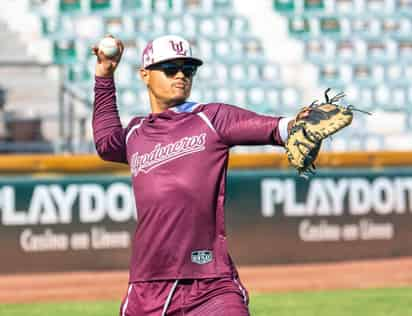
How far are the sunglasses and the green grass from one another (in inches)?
197

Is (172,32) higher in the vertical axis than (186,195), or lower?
higher

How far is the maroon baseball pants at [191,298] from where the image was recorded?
420 cm

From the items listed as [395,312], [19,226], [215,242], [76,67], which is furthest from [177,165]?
[76,67]

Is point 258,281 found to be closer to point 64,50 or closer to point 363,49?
point 64,50

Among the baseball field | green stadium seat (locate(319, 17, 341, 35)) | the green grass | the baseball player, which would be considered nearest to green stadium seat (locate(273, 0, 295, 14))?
green stadium seat (locate(319, 17, 341, 35))

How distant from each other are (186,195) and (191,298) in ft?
1.42

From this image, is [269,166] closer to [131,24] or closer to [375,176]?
[375,176]

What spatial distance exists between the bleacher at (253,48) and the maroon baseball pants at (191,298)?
10.9m

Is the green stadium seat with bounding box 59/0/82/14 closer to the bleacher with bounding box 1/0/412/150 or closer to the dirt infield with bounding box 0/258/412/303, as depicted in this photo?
the bleacher with bounding box 1/0/412/150

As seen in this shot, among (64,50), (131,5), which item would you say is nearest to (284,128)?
(64,50)

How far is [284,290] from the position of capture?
36.7 feet

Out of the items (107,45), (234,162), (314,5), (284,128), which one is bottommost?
(234,162)

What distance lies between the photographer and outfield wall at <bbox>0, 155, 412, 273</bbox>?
12070mm

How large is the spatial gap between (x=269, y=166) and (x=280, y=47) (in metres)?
4.96
